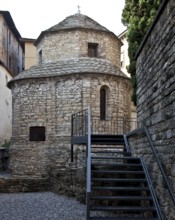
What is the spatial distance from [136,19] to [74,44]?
8295 mm

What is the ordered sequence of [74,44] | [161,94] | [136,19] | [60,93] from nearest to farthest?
[161,94] < [136,19] < [60,93] < [74,44]

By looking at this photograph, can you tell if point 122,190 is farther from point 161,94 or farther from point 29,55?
point 29,55

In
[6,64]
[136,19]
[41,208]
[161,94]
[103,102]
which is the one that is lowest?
[41,208]

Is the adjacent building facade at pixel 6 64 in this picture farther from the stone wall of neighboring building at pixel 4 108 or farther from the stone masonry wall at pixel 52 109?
the stone masonry wall at pixel 52 109

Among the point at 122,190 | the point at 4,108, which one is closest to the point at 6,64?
the point at 4,108

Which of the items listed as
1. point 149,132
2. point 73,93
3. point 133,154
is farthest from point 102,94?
point 149,132

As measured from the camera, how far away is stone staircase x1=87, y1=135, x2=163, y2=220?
282 inches

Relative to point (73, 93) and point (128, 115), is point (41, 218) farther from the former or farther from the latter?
point (128, 115)

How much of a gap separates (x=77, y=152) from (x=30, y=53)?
2055 cm

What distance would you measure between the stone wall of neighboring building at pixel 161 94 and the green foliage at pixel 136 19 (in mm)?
6338

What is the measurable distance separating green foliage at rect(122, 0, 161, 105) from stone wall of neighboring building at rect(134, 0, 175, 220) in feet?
20.8

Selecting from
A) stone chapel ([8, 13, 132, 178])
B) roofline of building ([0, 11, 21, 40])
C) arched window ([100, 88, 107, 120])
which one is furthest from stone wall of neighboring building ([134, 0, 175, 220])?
roofline of building ([0, 11, 21, 40])

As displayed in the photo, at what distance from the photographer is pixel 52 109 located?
2105cm

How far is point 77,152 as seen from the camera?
18.5 m
